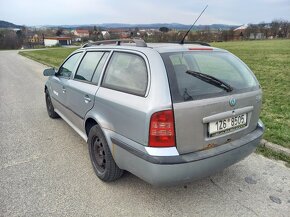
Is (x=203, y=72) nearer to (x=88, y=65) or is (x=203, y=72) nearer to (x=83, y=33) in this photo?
(x=88, y=65)

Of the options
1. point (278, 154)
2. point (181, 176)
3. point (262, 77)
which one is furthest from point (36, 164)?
point (262, 77)

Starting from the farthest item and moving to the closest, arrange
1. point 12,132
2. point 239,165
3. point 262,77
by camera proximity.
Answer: point 262,77, point 12,132, point 239,165

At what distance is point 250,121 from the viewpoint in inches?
115

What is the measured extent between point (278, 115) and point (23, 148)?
4562mm

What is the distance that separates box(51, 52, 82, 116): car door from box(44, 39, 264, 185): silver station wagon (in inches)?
36.3

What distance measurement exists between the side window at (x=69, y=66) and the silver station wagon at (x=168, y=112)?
0.87 metres

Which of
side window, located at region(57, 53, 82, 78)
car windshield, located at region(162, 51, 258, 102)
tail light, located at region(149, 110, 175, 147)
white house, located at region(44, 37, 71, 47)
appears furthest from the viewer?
white house, located at region(44, 37, 71, 47)

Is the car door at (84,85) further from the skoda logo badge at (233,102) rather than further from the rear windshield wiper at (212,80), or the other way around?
the skoda logo badge at (233,102)

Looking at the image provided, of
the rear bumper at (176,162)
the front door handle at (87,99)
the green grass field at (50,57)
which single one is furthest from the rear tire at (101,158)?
the green grass field at (50,57)

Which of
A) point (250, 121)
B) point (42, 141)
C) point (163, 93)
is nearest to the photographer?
point (163, 93)

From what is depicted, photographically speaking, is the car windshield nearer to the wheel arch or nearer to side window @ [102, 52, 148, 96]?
side window @ [102, 52, 148, 96]

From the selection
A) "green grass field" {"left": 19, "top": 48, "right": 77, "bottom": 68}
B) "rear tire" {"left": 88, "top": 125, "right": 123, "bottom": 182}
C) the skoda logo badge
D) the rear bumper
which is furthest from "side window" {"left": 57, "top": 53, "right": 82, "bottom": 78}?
"green grass field" {"left": 19, "top": 48, "right": 77, "bottom": 68}

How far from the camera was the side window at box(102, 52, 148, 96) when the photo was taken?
8.43 feet

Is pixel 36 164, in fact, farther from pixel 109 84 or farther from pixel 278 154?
pixel 278 154
